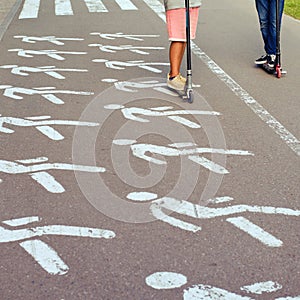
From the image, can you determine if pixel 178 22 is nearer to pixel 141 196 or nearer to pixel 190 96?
pixel 190 96

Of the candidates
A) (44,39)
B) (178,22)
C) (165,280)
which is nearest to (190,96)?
(178,22)

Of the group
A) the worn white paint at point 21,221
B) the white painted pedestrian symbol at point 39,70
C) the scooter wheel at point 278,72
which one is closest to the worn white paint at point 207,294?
the worn white paint at point 21,221

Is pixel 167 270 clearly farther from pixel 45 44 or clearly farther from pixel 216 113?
pixel 45 44

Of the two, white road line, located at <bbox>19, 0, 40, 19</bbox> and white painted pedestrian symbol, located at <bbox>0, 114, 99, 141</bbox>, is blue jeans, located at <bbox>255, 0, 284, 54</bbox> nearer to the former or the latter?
white painted pedestrian symbol, located at <bbox>0, 114, 99, 141</bbox>

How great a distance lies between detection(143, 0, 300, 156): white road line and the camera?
19.2 ft

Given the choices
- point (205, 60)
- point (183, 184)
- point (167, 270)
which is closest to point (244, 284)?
point (167, 270)

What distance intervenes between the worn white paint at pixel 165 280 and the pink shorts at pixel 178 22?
4.18m

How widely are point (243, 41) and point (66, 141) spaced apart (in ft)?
18.5

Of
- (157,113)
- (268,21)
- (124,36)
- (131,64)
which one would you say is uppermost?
(268,21)

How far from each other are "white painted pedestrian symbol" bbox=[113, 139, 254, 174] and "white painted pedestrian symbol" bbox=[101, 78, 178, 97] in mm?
1812

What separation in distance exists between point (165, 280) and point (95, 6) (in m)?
12.6

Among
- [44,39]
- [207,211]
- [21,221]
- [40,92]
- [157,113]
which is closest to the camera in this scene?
[21,221]

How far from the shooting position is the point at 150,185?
16.0ft

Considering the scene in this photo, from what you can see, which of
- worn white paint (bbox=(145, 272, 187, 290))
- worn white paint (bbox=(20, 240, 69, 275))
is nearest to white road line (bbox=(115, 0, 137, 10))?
worn white paint (bbox=(20, 240, 69, 275))
